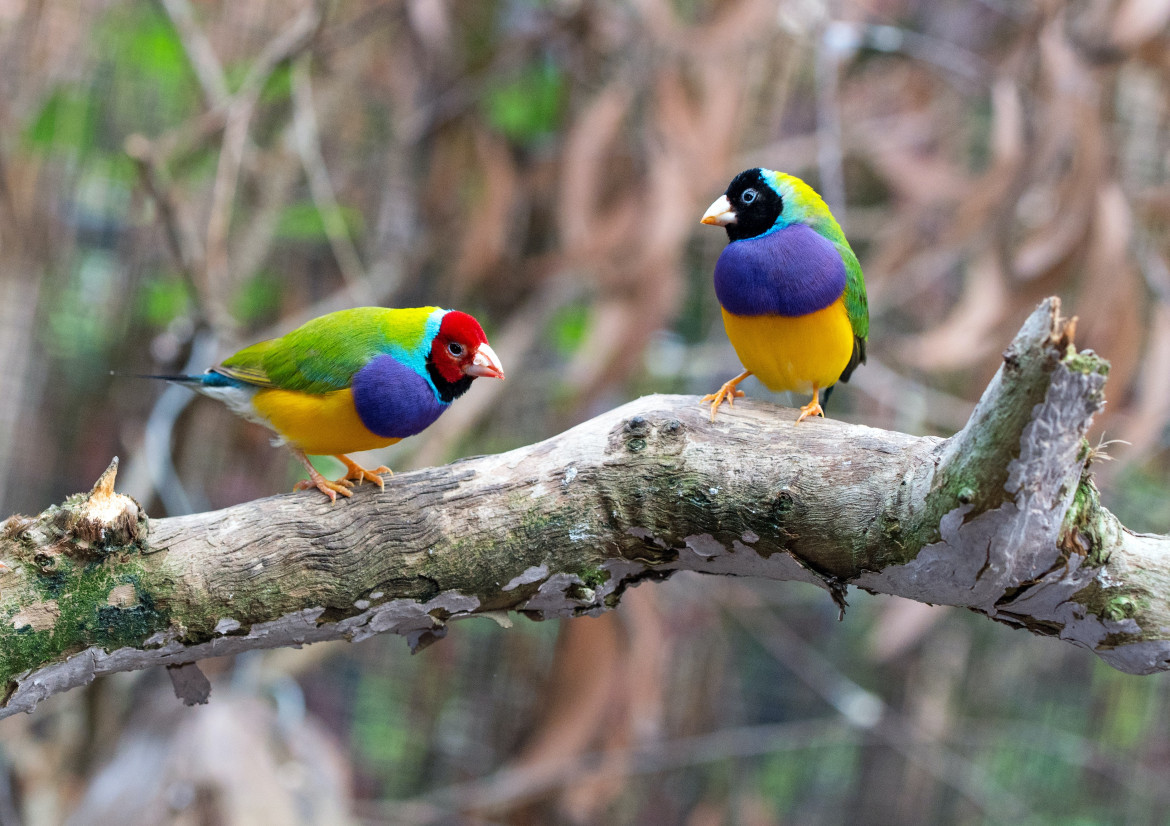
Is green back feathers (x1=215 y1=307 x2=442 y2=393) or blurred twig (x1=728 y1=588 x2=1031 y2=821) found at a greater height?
green back feathers (x1=215 y1=307 x2=442 y2=393)

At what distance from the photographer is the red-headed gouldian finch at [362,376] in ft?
8.13

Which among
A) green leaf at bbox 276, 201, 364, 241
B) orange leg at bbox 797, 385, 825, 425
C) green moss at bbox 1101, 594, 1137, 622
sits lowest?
green moss at bbox 1101, 594, 1137, 622

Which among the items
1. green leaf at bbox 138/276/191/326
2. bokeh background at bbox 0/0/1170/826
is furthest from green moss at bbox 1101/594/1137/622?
green leaf at bbox 138/276/191/326

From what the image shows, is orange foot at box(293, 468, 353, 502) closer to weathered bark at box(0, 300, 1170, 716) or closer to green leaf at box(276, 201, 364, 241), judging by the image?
weathered bark at box(0, 300, 1170, 716)

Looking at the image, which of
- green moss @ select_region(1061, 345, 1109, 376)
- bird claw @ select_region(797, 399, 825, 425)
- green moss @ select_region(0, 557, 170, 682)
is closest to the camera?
green moss @ select_region(1061, 345, 1109, 376)

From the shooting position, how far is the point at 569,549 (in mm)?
2127

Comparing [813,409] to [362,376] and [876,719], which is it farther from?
[876,719]

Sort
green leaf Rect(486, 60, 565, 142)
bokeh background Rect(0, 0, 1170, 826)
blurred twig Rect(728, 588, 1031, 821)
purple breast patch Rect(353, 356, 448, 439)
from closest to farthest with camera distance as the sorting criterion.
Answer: purple breast patch Rect(353, 356, 448, 439)
bokeh background Rect(0, 0, 1170, 826)
blurred twig Rect(728, 588, 1031, 821)
green leaf Rect(486, 60, 565, 142)

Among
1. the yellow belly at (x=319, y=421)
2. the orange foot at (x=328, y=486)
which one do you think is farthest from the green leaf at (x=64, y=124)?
the orange foot at (x=328, y=486)

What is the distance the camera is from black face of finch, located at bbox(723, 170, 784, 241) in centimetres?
255

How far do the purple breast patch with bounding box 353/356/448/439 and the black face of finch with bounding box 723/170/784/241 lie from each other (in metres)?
0.91

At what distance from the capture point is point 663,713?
6.16m

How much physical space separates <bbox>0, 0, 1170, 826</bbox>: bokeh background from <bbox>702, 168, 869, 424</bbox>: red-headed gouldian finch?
1.68 meters

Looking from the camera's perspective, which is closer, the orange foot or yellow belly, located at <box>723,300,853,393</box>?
the orange foot
